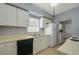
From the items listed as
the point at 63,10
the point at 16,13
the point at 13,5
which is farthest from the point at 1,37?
the point at 63,10

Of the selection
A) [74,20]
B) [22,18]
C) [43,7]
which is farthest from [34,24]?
[74,20]

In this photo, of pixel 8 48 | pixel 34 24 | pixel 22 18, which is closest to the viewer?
pixel 8 48

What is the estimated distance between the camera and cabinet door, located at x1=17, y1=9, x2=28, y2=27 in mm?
2651

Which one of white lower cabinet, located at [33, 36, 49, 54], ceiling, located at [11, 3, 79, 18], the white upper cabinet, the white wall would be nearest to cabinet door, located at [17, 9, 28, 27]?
the white upper cabinet

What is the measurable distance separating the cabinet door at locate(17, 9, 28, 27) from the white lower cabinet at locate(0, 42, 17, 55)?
880 millimetres

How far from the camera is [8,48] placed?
190 centimetres

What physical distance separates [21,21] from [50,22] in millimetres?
2384

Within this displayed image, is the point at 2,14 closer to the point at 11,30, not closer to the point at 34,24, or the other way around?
the point at 11,30

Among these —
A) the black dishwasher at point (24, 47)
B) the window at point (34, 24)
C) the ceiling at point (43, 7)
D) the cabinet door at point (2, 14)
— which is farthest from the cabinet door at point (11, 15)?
the window at point (34, 24)

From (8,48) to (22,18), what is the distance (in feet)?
4.21

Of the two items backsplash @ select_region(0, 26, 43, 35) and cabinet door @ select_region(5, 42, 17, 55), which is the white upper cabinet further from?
cabinet door @ select_region(5, 42, 17, 55)

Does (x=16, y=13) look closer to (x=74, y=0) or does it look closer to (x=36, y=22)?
(x=36, y=22)

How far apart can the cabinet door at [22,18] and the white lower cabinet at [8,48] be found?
0.88 metres

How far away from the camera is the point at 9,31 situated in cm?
256
